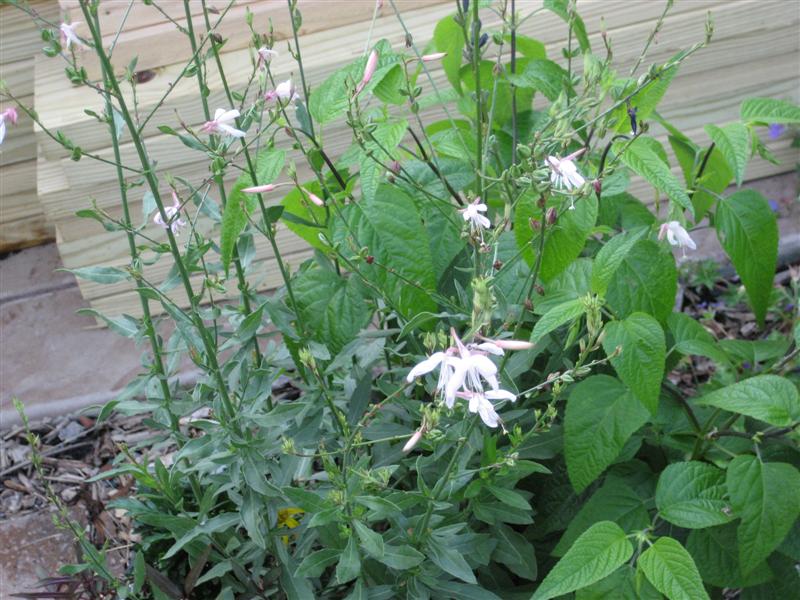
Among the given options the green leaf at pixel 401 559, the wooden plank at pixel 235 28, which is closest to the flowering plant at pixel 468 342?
the green leaf at pixel 401 559

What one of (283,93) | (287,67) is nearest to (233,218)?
(283,93)

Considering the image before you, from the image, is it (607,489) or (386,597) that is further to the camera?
(607,489)

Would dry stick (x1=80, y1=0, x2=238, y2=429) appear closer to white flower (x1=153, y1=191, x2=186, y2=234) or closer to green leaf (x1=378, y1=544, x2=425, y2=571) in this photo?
white flower (x1=153, y1=191, x2=186, y2=234)

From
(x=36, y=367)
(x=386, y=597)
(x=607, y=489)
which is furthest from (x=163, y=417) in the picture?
(x=36, y=367)

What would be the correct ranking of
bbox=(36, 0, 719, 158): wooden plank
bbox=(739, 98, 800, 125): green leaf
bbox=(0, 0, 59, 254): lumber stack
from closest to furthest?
bbox=(739, 98, 800, 125): green leaf < bbox=(36, 0, 719, 158): wooden plank < bbox=(0, 0, 59, 254): lumber stack

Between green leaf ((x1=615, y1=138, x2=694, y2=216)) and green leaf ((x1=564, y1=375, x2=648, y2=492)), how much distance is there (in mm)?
362

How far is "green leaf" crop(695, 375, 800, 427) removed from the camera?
151cm

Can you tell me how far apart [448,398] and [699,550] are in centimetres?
85

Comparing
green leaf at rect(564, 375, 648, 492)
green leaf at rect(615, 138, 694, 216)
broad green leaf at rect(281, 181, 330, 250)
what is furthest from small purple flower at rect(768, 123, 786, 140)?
broad green leaf at rect(281, 181, 330, 250)

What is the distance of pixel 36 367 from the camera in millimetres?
3029

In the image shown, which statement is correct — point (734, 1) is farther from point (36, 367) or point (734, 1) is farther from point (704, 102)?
point (36, 367)

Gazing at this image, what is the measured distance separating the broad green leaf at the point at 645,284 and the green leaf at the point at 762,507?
1.03ft

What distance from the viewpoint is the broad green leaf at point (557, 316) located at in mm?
1419

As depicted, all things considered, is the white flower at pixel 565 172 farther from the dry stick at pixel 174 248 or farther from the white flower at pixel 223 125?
the dry stick at pixel 174 248
